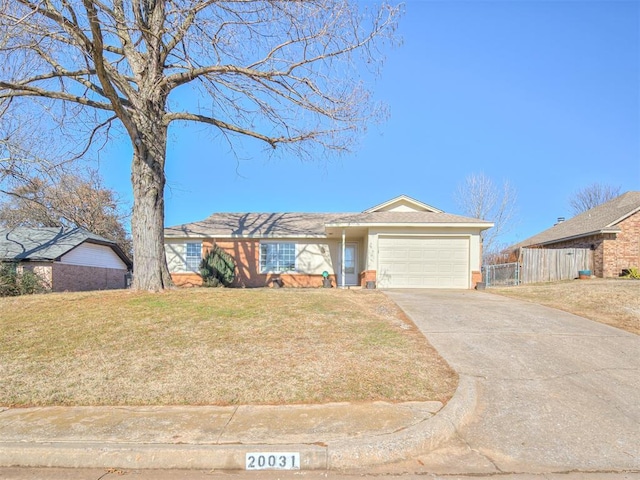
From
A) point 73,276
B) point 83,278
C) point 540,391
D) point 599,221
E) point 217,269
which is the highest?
point 599,221

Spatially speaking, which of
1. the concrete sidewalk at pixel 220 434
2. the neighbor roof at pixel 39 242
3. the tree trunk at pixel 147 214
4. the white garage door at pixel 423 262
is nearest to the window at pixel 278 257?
the white garage door at pixel 423 262

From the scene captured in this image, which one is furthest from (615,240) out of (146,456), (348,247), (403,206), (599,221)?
(146,456)

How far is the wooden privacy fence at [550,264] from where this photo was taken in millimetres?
19406

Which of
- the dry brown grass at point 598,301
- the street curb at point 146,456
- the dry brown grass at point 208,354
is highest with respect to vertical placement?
the dry brown grass at point 598,301

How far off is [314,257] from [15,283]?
12.1 meters

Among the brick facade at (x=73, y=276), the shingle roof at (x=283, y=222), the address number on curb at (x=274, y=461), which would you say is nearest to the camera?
the address number on curb at (x=274, y=461)

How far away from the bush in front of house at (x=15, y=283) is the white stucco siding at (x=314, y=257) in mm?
10932

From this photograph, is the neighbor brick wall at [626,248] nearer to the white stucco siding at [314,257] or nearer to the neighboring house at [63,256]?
the white stucco siding at [314,257]

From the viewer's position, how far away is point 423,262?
16.4 metres

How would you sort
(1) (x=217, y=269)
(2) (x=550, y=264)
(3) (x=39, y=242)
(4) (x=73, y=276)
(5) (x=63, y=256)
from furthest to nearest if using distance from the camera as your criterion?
(3) (x=39, y=242)
(4) (x=73, y=276)
(2) (x=550, y=264)
(5) (x=63, y=256)
(1) (x=217, y=269)

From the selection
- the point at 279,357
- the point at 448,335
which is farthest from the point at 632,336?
the point at 279,357

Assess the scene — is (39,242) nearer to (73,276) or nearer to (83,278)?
(73,276)

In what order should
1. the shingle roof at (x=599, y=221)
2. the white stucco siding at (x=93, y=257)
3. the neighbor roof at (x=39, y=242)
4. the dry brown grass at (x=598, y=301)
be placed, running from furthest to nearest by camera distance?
the white stucco siding at (x=93, y=257)
the shingle roof at (x=599, y=221)
the neighbor roof at (x=39, y=242)
the dry brown grass at (x=598, y=301)

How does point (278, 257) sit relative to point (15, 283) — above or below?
above
